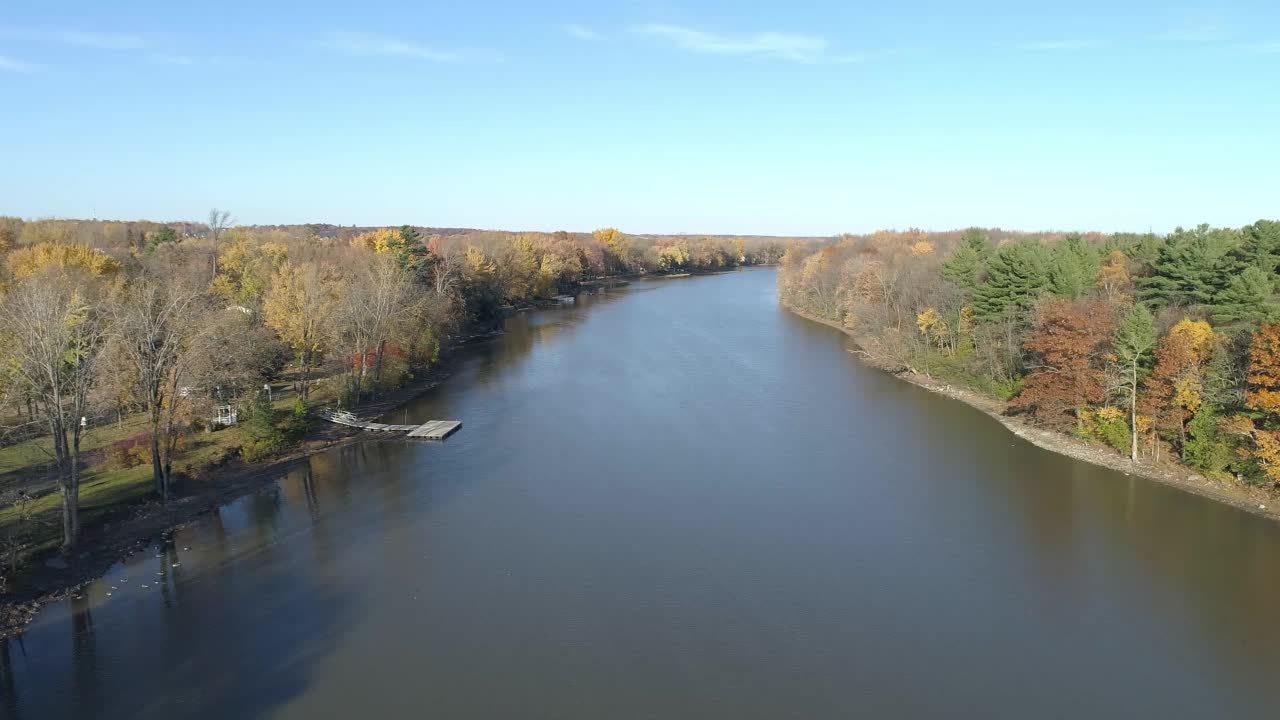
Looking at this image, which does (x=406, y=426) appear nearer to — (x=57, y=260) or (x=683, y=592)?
(x=683, y=592)

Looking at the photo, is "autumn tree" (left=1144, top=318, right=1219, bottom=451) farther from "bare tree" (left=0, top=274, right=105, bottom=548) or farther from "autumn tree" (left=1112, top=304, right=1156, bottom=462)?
"bare tree" (left=0, top=274, right=105, bottom=548)

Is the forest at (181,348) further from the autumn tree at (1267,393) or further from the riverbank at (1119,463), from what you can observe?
the autumn tree at (1267,393)

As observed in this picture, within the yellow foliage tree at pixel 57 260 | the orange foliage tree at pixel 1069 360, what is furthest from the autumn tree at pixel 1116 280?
the yellow foliage tree at pixel 57 260

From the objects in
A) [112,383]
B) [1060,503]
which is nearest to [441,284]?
[112,383]

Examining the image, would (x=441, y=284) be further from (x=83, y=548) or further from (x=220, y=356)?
(x=83, y=548)

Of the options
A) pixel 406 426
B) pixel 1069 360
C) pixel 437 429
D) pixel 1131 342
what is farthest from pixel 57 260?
pixel 1131 342

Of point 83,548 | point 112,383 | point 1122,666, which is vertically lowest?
point 1122,666

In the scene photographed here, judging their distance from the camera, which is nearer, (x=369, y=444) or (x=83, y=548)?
(x=83, y=548)
